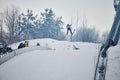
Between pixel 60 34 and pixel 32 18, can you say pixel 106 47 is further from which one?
pixel 60 34

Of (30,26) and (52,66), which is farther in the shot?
(30,26)

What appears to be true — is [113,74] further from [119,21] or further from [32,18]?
[32,18]

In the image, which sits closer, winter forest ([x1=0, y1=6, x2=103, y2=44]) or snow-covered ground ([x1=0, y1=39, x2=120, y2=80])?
snow-covered ground ([x1=0, y1=39, x2=120, y2=80])

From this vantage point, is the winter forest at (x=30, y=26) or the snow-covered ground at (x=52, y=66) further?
the winter forest at (x=30, y=26)

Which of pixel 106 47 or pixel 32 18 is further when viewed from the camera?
pixel 32 18

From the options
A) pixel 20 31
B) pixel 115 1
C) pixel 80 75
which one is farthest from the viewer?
pixel 20 31

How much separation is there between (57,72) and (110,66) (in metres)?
3.00

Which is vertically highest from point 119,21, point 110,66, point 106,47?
point 119,21

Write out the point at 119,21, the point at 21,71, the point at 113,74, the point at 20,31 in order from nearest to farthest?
1. the point at 113,74
2. the point at 21,71
3. the point at 119,21
4. the point at 20,31

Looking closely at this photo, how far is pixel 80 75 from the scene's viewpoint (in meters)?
11.0

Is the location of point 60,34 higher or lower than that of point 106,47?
lower

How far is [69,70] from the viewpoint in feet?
38.4

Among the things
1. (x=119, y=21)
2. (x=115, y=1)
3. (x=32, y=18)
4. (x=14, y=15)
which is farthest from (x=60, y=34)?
(x=119, y=21)

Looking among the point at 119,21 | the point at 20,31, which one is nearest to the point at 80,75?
the point at 119,21
